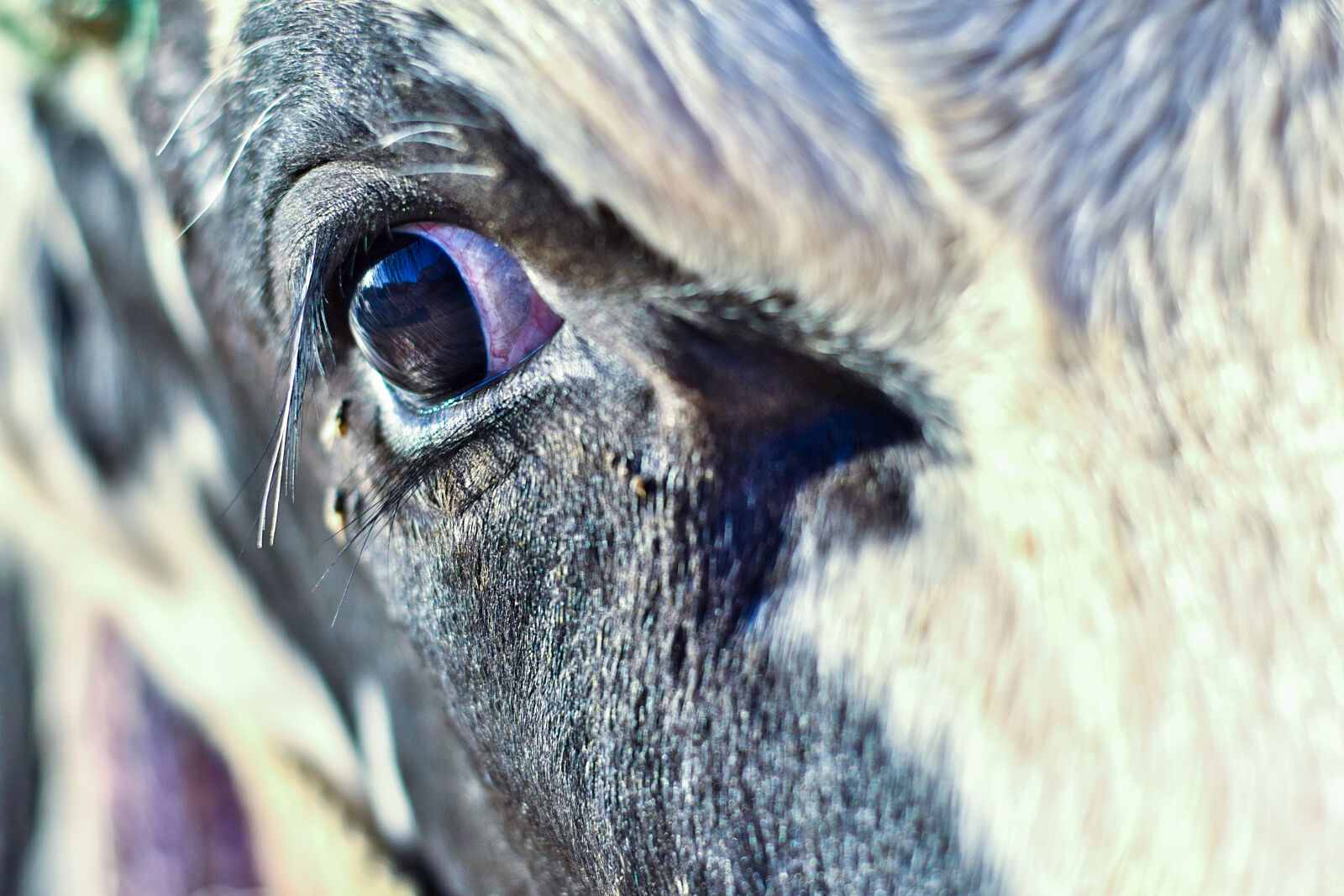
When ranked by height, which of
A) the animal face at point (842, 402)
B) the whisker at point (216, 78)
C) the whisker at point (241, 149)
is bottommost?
the animal face at point (842, 402)

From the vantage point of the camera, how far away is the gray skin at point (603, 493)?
0.65 metres

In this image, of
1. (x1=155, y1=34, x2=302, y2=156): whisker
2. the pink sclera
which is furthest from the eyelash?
(x1=155, y1=34, x2=302, y2=156): whisker

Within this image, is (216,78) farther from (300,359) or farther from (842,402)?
(842,402)

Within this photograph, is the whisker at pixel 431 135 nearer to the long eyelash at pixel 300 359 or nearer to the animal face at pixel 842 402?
the animal face at pixel 842 402

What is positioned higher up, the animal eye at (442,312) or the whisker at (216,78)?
the whisker at (216,78)

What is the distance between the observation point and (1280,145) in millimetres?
535

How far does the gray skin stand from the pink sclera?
0.02m

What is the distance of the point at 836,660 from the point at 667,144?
301mm

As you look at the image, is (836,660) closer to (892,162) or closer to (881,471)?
(881,471)

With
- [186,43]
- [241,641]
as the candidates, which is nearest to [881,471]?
[186,43]

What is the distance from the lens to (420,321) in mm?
763

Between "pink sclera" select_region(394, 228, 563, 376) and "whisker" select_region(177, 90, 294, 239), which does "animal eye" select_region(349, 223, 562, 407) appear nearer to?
"pink sclera" select_region(394, 228, 563, 376)

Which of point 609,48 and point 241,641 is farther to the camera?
point 241,641

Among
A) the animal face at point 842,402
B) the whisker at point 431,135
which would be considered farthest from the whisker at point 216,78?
the whisker at point 431,135
